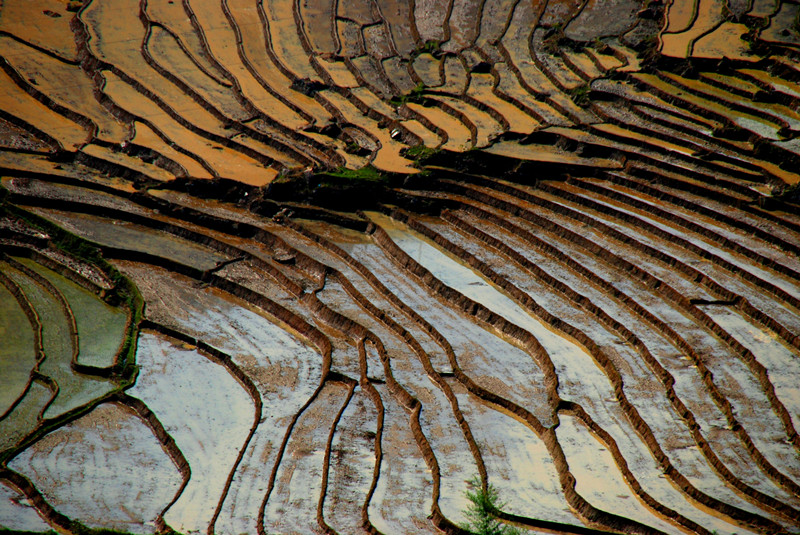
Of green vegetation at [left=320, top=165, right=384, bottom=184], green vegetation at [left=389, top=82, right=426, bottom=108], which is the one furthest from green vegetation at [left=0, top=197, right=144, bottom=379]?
green vegetation at [left=389, top=82, right=426, bottom=108]

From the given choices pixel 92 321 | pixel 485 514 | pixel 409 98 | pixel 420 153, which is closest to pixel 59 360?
pixel 92 321

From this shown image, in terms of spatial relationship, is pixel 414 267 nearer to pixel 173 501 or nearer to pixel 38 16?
pixel 173 501

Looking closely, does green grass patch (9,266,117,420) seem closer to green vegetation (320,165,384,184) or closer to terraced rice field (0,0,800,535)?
terraced rice field (0,0,800,535)

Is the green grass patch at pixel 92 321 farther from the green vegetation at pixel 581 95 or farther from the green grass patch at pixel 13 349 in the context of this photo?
the green vegetation at pixel 581 95

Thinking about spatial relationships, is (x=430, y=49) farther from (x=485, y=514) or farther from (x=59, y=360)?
(x=485, y=514)

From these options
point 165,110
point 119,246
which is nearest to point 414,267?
point 119,246

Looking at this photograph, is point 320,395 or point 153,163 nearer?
point 320,395

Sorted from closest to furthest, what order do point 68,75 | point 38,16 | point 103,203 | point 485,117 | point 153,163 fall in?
point 103,203 < point 153,163 < point 485,117 < point 68,75 < point 38,16

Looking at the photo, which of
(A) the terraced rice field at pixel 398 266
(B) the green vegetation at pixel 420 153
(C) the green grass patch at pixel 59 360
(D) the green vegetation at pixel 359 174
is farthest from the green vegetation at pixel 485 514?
(B) the green vegetation at pixel 420 153
